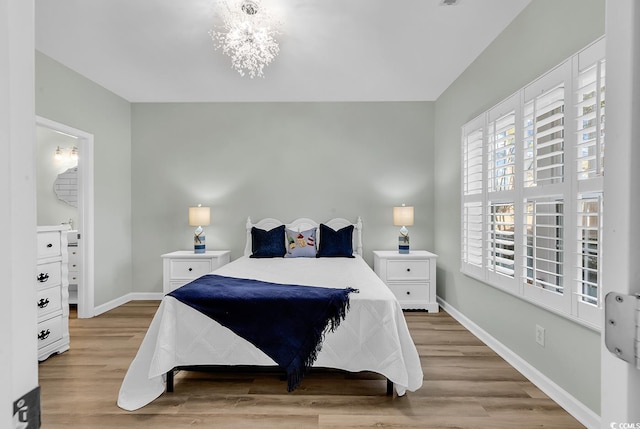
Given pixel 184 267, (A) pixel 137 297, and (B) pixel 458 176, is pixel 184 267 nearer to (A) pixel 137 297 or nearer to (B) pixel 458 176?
(A) pixel 137 297

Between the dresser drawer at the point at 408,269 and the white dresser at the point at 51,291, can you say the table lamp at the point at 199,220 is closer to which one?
the white dresser at the point at 51,291

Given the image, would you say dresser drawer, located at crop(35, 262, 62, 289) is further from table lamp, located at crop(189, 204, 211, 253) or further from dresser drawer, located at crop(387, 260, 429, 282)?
dresser drawer, located at crop(387, 260, 429, 282)

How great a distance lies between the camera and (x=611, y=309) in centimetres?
50

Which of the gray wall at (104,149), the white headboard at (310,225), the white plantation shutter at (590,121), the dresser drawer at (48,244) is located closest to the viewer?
the white plantation shutter at (590,121)

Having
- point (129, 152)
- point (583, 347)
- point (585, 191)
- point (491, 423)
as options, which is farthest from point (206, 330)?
point (129, 152)

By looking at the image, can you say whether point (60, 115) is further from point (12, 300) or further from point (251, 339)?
point (12, 300)

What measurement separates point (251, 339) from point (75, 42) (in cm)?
303

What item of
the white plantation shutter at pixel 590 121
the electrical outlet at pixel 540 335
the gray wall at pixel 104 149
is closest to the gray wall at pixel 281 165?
the gray wall at pixel 104 149

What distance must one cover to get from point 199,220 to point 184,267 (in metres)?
0.60

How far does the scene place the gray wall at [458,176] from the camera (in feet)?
6.18

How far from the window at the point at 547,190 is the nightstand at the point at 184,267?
9.81 feet

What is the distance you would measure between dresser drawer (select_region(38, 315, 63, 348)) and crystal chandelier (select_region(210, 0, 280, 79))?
8.94ft

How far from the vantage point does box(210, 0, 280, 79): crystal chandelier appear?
239 centimetres

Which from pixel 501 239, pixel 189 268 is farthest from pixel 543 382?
pixel 189 268
